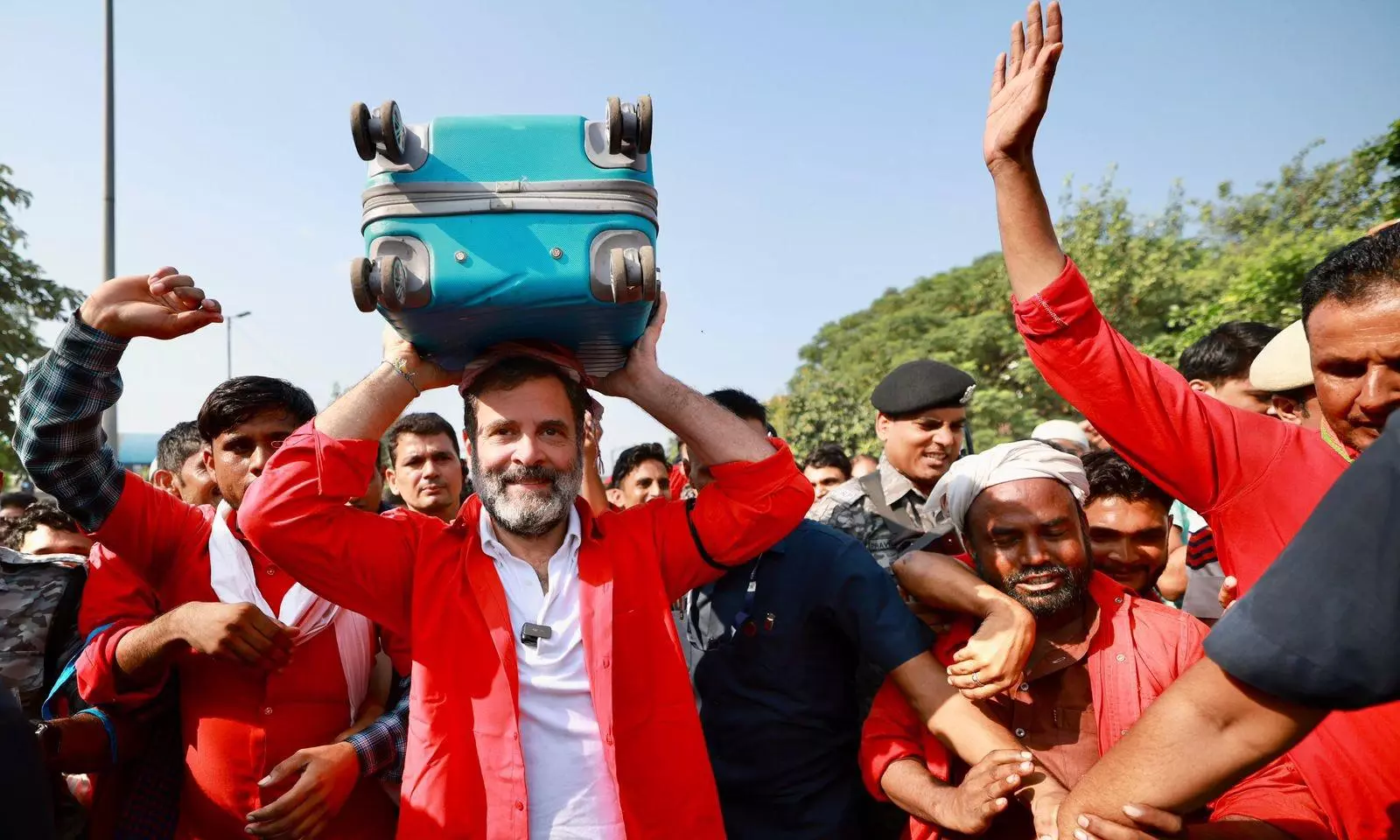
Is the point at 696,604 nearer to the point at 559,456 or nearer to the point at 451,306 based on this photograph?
the point at 559,456

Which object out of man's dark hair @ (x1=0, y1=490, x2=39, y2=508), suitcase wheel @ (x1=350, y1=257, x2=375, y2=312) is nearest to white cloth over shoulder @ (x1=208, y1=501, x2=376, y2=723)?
suitcase wheel @ (x1=350, y1=257, x2=375, y2=312)

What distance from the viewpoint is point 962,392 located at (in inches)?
184

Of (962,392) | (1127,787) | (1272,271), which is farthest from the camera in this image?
(1272,271)

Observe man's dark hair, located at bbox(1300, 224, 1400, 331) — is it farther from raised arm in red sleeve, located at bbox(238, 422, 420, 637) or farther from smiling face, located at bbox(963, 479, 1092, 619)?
raised arm in red sleeve, located at bbox(238, 422, 420, 637)

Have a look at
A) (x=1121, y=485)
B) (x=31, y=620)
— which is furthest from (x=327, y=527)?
(x=1121, y=485)

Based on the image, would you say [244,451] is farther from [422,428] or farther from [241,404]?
[422,428]

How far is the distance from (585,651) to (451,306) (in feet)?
3.03

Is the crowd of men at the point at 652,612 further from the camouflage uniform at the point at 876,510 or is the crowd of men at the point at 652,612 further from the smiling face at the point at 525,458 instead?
the camouflage uniform at the point at 876,510

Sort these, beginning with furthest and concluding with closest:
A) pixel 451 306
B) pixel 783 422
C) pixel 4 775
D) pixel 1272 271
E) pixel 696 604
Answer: pixel 783 422, pixel 1272 271, pixel 696 604, pixel 451 306, pixel 4 775

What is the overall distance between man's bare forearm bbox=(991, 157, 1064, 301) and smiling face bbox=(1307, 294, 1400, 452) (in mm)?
532

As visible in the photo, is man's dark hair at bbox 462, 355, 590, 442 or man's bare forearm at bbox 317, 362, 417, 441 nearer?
man's bare forearm at bbox 317, 362, 417, 441

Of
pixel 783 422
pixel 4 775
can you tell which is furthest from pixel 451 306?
pixel 783 422

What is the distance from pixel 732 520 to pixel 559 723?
2.27ft

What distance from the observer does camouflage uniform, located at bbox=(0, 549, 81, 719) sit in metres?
2.80
